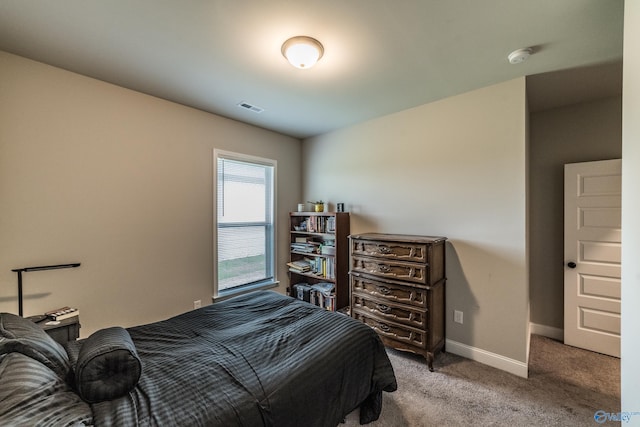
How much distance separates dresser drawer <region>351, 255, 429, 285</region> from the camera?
2.36 metres

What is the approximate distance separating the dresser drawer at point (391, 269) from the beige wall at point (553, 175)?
1842 millimetres

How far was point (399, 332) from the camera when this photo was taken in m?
2.47

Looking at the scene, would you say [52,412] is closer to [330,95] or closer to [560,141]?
[330,95]

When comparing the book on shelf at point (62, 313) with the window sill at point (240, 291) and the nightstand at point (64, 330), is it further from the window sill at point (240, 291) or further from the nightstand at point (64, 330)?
the window sill at point (240, 291)

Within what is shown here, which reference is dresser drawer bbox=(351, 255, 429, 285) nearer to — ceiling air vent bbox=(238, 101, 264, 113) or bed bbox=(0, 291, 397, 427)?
bed bbox=(0, 291, 397, 427)

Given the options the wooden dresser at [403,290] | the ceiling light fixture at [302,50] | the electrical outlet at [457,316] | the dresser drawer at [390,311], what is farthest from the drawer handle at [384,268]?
the ceiling light fixture at [302,50]

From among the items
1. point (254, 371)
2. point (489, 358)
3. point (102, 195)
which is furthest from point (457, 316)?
point (102, 195)

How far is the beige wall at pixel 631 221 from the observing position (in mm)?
1106

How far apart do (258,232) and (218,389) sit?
2.62 meters

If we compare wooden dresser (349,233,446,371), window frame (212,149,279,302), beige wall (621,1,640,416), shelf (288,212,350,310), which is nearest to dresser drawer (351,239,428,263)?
wooden dresser (349,233,446,371)

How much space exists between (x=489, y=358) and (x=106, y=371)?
2.99 meters

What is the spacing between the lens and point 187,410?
1059 mm

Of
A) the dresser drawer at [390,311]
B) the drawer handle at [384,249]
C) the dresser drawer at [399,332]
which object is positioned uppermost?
the drawer handle at [384,249]

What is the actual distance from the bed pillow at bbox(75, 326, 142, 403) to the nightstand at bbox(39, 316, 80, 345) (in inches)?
40.1
